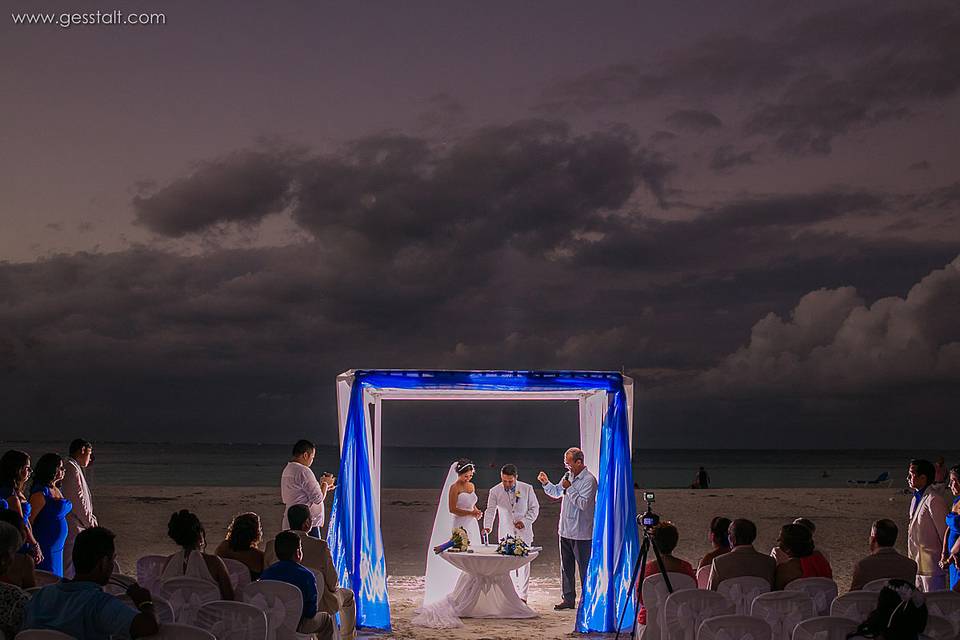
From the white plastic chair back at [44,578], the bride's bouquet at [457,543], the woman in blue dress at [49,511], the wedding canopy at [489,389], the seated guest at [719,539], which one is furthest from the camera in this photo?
the bride's bouquet at [457,543]

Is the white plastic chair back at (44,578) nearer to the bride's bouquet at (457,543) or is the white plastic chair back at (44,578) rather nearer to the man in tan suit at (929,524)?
the bride's bouquet at (457,543)

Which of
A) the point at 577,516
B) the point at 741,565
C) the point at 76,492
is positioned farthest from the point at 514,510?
the point at 741,565

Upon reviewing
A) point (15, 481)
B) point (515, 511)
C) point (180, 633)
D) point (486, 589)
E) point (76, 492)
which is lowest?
point (486, 589)

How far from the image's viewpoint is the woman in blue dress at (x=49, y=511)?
7.83 metres

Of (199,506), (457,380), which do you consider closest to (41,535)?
(457,380)

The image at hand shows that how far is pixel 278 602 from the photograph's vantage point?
581 cm

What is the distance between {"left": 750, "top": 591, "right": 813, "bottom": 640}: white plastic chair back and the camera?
18.3 feet

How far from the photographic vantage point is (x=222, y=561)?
614cm

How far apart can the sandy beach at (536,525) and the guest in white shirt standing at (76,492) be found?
2.91 m

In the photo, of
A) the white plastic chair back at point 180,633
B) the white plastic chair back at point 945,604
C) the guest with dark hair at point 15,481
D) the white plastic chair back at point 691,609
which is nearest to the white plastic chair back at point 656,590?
the white plastic chair back at point 691,609

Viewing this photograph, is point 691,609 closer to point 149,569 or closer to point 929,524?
point 149,569

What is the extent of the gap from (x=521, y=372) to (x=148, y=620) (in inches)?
236

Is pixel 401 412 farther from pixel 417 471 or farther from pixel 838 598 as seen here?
pixel 838 598

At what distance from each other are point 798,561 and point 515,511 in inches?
191
